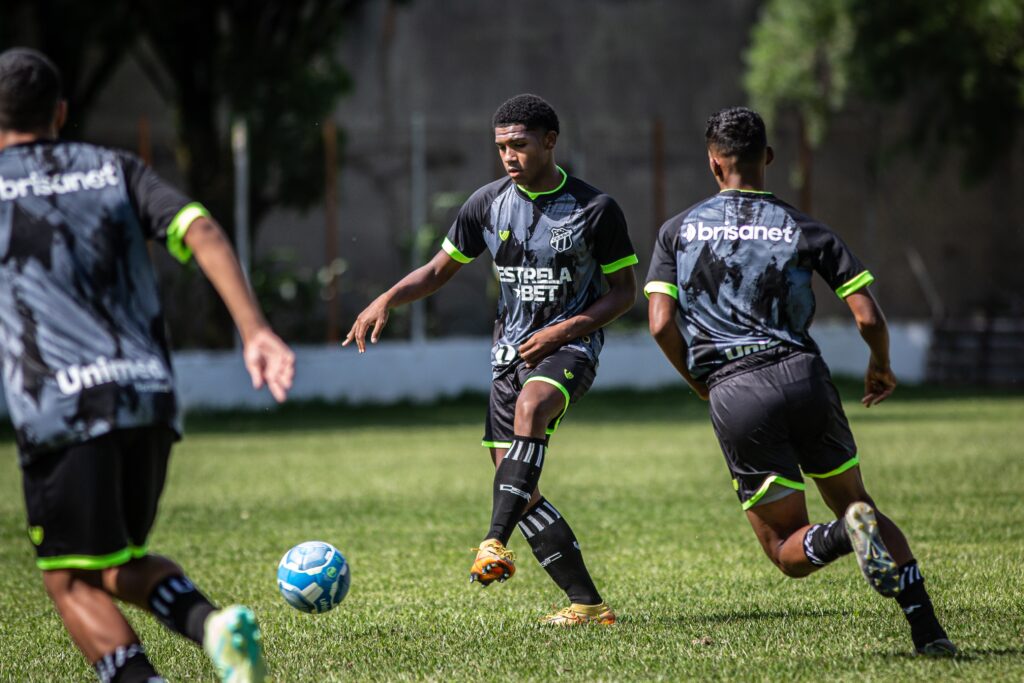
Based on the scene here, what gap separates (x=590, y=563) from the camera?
7.74 metres

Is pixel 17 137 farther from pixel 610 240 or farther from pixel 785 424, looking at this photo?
pixel 785 424

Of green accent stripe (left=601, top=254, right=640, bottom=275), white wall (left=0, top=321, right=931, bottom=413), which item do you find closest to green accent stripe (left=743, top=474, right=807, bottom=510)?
green accent stripe (left=601, top=254, right=640, bottom=275)

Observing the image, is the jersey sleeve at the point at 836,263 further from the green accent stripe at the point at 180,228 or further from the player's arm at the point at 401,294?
the green accent stripe at the point at 180,228

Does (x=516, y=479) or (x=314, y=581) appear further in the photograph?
(x=516, y=479)

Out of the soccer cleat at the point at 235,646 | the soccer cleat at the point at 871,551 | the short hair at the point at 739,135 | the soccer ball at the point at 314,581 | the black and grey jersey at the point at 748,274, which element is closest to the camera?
the soccer cleat at the point at 235,646

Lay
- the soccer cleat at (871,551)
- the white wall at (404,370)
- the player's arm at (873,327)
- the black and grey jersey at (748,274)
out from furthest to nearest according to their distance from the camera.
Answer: the white wall at (404,370), the black and grey jersey at (748,274), the player's arm at (873,327), the soccer cleat at (871,551)

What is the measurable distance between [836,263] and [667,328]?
26.2 inches

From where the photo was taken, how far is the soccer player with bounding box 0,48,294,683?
3889 mm

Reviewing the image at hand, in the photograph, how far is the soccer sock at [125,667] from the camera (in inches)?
154

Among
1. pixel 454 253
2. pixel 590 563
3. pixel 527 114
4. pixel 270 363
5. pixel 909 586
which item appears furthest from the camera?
pixel 590 563

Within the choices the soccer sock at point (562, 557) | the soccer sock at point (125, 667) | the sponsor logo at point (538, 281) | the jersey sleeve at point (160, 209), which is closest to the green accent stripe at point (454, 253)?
the sponsor logo at point (538, 281)

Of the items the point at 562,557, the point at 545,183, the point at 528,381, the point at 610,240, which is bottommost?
the point at 562,557

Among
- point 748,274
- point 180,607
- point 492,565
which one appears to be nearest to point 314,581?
point 492,565

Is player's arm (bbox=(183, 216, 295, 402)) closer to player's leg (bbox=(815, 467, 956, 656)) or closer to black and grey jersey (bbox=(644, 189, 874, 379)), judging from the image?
black and grey jersey (bbox=(644, 189, 874, 379))
